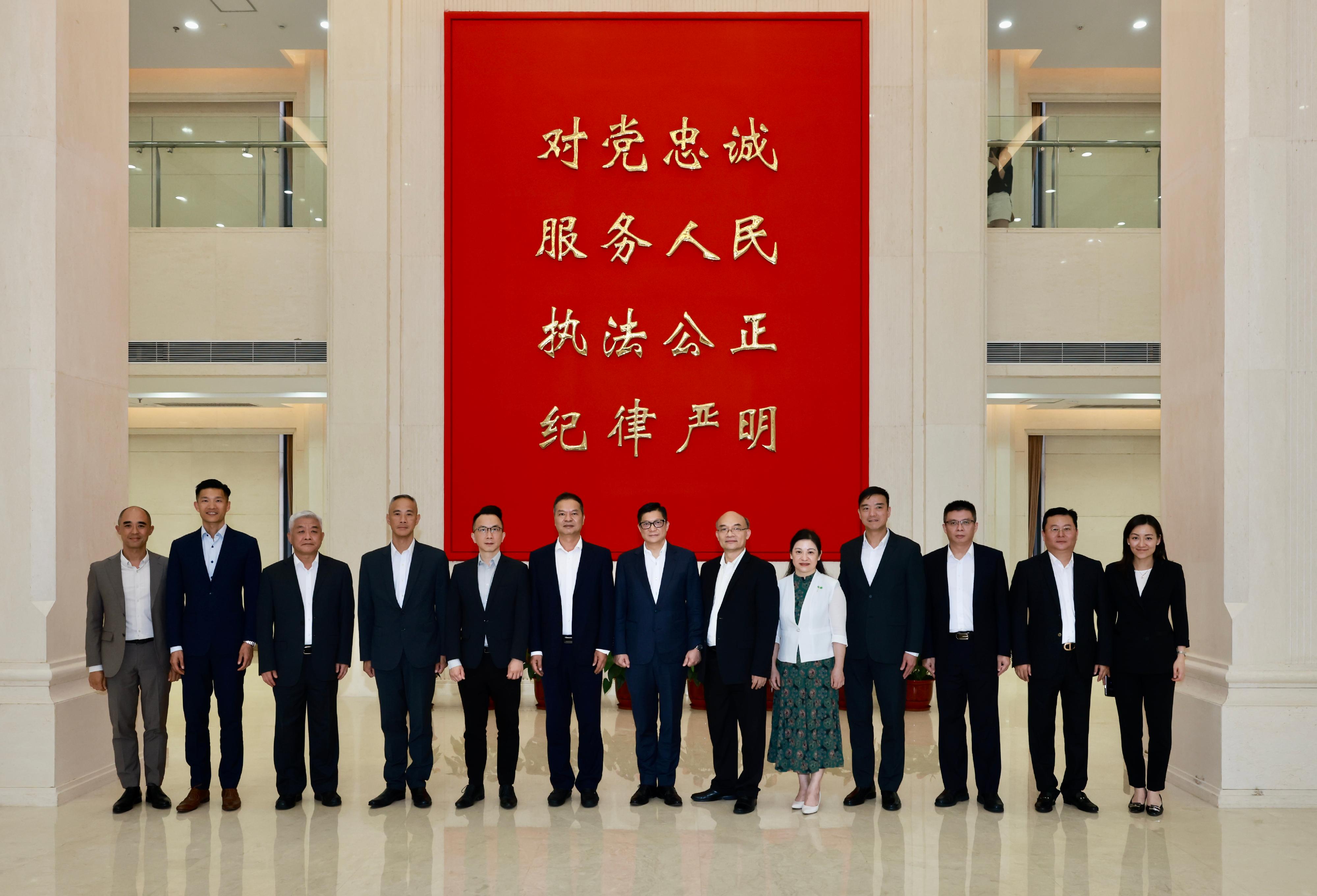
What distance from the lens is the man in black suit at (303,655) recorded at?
4.95 metres

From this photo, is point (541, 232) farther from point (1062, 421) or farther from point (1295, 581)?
point (1062, 421)

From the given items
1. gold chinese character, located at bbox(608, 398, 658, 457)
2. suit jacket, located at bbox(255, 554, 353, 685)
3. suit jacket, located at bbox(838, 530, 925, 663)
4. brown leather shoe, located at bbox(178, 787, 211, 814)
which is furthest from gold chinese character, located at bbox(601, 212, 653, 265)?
brown leather shoe, located at bbox(178, 787, 211, 814)

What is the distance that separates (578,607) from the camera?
199 inches

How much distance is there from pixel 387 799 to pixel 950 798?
8.95 ft

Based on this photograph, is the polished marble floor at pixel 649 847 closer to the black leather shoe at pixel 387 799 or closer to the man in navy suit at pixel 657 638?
the black leather shoe at pixel 387 799

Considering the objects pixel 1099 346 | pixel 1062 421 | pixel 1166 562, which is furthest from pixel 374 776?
pixel 1062 421

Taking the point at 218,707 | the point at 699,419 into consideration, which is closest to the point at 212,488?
the point at 218,707

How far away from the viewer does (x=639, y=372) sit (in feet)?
26.5

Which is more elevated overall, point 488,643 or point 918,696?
point 488,643

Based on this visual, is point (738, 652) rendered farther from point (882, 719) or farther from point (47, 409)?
point (47, 409)

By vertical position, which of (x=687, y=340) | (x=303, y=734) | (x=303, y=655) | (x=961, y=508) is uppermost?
(x=687, y=340)

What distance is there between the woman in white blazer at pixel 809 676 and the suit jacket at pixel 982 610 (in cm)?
48

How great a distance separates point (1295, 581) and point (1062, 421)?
704 centimetres

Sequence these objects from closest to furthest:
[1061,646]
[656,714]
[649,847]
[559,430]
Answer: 1. [649,847]
2. [1061,646]
3. [656,714]
4. [559,430]
